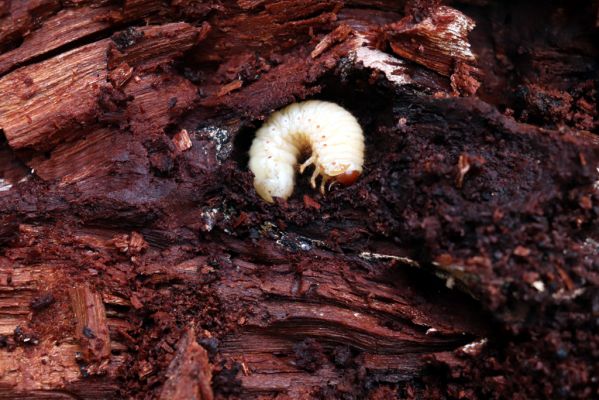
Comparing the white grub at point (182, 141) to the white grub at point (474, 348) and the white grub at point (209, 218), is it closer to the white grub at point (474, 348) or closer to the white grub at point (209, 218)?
the white grub at point (209, 218)

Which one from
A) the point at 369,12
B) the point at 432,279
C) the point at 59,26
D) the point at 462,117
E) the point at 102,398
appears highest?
the point at 59,26

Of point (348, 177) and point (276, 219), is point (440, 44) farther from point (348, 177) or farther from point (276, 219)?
point (276, 219)

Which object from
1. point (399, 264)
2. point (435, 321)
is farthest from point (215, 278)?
point (435, 321)

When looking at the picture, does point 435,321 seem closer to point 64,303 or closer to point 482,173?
point 482,173

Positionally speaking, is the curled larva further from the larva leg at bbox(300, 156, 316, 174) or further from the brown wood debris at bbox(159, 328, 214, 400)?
the brown wood debris at bbox(159, 328, 214, 400)

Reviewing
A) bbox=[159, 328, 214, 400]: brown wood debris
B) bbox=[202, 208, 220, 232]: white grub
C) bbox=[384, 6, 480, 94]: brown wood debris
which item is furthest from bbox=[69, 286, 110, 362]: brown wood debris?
bbox=[384, 6, 480, 94]: brown wood debris

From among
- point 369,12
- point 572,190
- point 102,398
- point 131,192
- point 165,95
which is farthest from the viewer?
point 369,12
